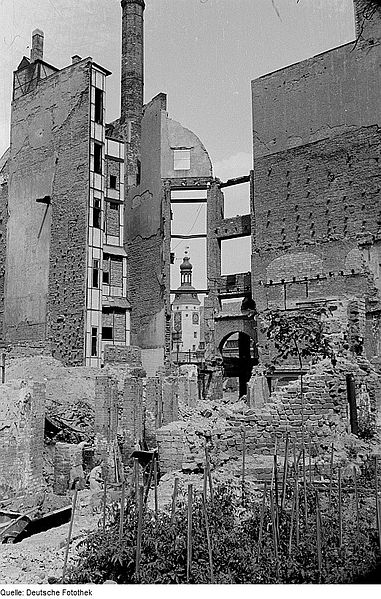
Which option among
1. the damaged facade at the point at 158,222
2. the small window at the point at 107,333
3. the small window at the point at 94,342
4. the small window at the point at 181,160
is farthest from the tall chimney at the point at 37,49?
the small window at the point at 94,342

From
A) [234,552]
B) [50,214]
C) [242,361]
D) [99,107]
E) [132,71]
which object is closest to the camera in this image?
[234,552]

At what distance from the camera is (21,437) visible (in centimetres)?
1060

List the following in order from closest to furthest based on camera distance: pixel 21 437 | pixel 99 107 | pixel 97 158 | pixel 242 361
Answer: pixel 21 437 < pixel 99 107 < pixel 97 158 < pixel 242 361

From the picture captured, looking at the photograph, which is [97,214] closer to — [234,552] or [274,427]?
[274,427]

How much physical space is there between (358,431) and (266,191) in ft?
50.1

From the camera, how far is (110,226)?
24906mm

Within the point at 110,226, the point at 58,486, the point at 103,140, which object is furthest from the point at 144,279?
the point at 58,486

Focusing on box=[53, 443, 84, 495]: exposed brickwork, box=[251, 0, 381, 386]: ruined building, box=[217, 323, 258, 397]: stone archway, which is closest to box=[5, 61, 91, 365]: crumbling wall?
box=[217, 323, 258, 397]: stone archway

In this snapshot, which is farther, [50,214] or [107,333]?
[107,333]

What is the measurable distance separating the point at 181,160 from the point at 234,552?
23337 millimetres

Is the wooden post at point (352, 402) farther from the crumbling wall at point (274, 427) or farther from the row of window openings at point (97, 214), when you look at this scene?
the row of window openings at point (97, 214)

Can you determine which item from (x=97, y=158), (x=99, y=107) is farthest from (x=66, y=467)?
(x=99, y=107)

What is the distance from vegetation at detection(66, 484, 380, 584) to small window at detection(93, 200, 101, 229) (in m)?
18.9

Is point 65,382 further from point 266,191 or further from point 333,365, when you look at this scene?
point 333,365
